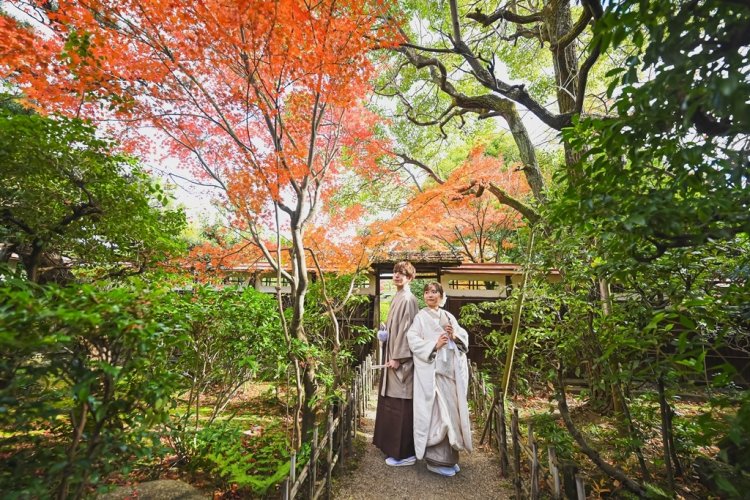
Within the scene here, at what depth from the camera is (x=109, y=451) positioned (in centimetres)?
150

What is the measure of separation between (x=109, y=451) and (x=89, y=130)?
112 inches


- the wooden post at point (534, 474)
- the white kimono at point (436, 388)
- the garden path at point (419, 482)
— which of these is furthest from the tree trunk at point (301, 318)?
the wooden post at point (534, 474)

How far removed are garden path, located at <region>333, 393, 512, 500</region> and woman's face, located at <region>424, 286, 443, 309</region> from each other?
73.7 inches

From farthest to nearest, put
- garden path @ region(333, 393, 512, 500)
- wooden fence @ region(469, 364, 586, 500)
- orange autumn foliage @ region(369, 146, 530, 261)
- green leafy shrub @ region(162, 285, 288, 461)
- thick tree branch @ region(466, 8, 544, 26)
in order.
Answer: orange autumn foliage @ region(369, 146, 530, 261) → thick tree branch @ region(466, 8, 544, 26) → green leafy shrub @ region(162, 285, 288, 461) → garden path @ region(333, 393, 512, 500) → wooden fence @ region(469, 364, 586, 500)

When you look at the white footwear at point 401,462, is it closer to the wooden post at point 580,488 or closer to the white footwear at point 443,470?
the white footwear at point 443,470

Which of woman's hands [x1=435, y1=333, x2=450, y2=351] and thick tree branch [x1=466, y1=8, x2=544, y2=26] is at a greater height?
thick tree branch [x1=466, y1=8, x2=544, y2=26]

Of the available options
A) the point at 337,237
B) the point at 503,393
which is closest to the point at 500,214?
the point at 337,237

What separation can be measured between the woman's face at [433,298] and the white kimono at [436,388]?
0.10 metres

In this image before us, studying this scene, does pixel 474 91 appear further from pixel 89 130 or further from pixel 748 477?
pixel 748 477

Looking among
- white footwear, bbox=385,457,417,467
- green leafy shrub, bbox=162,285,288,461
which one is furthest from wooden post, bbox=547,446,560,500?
green leafy shrub, bbox=162,285,288,461

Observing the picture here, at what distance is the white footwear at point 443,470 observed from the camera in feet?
11.4

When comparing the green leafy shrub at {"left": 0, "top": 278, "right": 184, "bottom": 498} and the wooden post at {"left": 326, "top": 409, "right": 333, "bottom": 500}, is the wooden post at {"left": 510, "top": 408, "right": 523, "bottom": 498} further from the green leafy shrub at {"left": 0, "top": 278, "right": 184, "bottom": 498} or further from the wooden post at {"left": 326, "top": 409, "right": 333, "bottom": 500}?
the green leafy shrub at {"left": 0, "top": 278, "right": 184, "bottom": 498}

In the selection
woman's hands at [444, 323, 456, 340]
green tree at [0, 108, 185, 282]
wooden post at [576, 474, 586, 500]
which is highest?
green tree at [0, 108, 185, 282]

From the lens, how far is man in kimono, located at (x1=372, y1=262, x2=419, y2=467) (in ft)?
12.1
